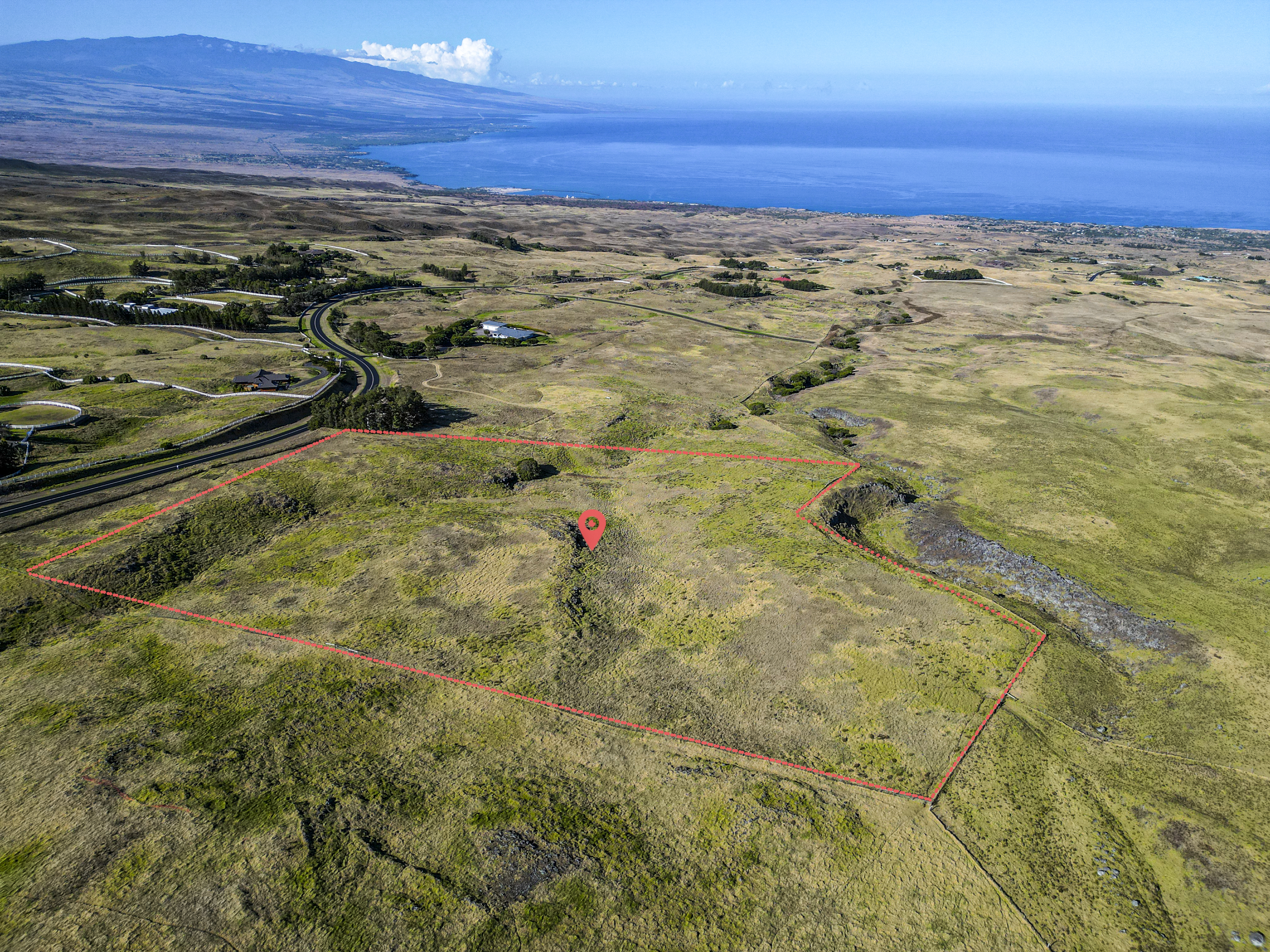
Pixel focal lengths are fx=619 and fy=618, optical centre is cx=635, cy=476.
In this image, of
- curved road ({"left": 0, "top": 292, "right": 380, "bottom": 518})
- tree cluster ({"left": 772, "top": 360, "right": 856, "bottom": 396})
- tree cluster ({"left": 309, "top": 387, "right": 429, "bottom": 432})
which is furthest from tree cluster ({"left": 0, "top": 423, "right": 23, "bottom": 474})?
tree cluster ({"left": 772, "top": 360, "right": 856, "bottom": 396})

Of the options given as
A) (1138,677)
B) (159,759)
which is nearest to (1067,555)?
(1138,677)

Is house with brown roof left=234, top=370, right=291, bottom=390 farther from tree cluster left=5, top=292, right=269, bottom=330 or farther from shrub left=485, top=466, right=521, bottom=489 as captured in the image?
shrub left=485, top=466, right=521, bottom=489

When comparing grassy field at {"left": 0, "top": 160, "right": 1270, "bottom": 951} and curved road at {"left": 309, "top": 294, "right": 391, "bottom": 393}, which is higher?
curved road at {"left": 309, "top": 294, "right": 391, "bottom": 393}

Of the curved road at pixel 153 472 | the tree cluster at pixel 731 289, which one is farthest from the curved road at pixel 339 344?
the tree cluster at pixel 731 289

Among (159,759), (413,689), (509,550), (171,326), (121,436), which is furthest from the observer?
(171,326)

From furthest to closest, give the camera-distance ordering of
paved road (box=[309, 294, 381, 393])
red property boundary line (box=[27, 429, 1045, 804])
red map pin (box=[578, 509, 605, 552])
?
paved road (box=[309, 294, 381, 393]) → red map pin (box=[578, 509, 605, 552]) → red property boundary line (box=[27, 429, 1045, 804])

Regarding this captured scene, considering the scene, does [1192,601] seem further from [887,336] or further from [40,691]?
[887,336]

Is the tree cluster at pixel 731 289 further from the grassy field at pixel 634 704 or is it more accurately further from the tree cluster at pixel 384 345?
the grassy field at pixel 634 704
